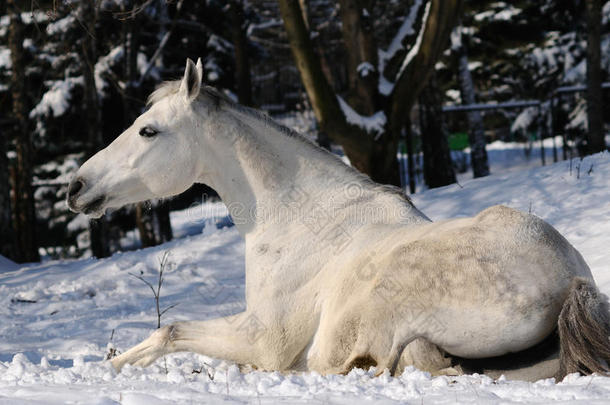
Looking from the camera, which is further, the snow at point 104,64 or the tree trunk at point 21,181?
the snow at point 104,64

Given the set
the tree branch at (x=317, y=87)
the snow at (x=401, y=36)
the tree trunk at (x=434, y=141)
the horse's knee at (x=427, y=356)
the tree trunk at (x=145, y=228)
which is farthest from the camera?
the tree trunk at (x=145, y=228)

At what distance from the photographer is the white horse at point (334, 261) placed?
129 inches

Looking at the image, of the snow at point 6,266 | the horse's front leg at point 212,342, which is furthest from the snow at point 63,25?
the horse's front leg at point 212,342

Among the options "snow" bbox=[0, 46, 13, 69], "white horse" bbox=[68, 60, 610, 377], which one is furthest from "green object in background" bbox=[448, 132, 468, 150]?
"white horse" bbox=[68, 60, 610, 377]

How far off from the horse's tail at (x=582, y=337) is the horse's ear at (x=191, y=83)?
2546mm

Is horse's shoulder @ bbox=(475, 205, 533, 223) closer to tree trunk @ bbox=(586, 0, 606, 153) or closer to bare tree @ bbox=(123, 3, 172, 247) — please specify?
tree trunk @ bbox=(586, 0, 606, 153)

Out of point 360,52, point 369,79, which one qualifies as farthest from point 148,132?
point 360,52

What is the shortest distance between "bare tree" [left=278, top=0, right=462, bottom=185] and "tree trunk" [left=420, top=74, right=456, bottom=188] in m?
3.53

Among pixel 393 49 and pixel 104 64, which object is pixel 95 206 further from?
pixel 104 64

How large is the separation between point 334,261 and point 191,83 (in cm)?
146

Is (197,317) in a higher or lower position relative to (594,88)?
lower

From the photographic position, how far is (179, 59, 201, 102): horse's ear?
4312 millimetres

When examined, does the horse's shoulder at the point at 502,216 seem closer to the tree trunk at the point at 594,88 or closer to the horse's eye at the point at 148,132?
the horse's eye at the point at 148,132

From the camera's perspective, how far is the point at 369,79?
9.67 m
